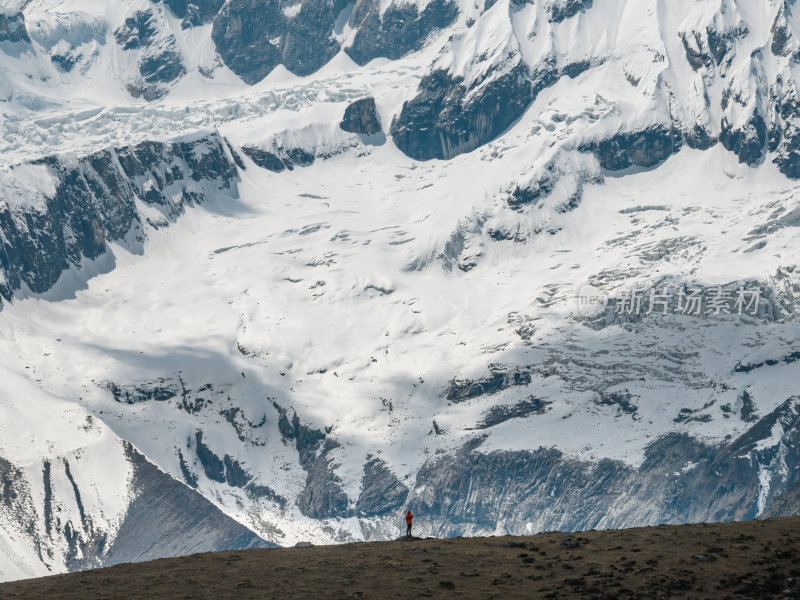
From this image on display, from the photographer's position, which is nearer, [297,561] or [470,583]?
[470,583]

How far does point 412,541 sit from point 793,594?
3664cm

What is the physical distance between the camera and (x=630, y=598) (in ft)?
344

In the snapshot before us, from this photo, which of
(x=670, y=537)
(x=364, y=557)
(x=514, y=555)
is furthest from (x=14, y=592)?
(x=670, y=537)

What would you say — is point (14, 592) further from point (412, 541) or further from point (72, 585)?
point (412, 541)

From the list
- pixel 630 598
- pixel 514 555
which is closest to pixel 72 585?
pixel 514 555

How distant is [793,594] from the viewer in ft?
339

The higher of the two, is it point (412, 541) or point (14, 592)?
point (14, 592)

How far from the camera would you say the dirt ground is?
107 meters

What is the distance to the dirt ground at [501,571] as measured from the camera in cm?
10744

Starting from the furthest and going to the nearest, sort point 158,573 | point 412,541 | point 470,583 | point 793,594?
1. point 412,541
2. point 158,573
3. point 470,583
4. point 793,594

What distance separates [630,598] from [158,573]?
34738mm

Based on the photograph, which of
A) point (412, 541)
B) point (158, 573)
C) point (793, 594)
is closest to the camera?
point (793, 594)

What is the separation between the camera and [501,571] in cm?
11438

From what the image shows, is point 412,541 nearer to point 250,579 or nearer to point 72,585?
point 250,579
